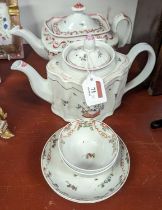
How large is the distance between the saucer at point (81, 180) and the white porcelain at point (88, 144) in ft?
0.07

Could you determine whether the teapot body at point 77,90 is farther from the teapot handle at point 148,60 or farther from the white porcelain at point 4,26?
the white porcelain at point 4,26

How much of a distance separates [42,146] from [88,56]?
8.4 inches

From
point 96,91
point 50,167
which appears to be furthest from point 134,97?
point 50,167

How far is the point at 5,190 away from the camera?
22.4 inches

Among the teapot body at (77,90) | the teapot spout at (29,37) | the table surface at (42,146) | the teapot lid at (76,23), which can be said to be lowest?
the table surface at (42,146)

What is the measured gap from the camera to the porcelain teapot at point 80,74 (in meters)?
0.61

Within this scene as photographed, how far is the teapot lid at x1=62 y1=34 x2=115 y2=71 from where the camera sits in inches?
24.0

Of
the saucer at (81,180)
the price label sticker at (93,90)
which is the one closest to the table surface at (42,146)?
the saucer at (81,180)

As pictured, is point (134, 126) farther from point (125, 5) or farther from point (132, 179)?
point (125, 5)

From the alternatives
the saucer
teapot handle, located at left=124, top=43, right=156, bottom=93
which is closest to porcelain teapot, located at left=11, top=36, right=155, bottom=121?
teapot handle, located at left=124, top=43, right=156, bottom=93

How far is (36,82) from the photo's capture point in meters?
0.66

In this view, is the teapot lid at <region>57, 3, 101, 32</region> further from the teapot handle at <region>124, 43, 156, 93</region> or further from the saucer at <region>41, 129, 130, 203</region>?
the saucer at <region>41, 129, 130, 203</region>

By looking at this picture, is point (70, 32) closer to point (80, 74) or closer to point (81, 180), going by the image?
point (80, 74)

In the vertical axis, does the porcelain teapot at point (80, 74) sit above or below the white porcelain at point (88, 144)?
above
